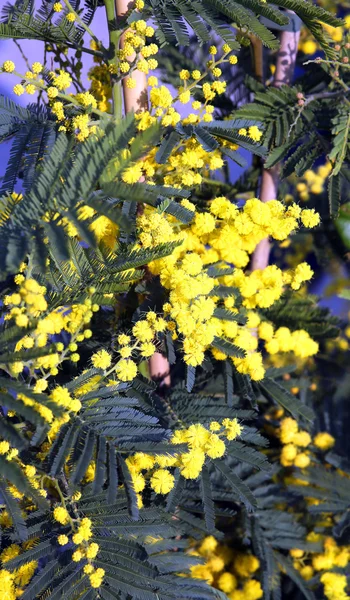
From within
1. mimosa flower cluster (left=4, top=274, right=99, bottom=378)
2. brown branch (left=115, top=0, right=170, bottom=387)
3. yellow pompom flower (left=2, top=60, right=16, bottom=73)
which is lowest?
mimosa flower cluster (left=4, top=274, right=99, bottom=378)

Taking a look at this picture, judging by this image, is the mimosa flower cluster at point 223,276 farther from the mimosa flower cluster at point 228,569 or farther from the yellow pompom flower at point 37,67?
the mimosa flower cluster at point 228,569

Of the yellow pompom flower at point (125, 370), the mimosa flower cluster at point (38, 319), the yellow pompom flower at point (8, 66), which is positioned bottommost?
the yellow pompom flower at point (125, 370)

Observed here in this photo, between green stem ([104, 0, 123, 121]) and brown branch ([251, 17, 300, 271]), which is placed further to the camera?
brown branch ([251, 17, 300, 271])

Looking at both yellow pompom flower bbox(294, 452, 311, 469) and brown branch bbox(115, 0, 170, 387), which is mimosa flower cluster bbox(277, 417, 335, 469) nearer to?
yellow pompom flower bbox(294, 452, 311, 469)

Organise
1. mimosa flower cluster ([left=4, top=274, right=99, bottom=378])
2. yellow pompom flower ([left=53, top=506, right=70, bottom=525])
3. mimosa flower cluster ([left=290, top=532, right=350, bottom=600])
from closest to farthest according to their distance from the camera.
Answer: mimosa flower cluster ([left=4, top=274, right=99, bottom=378]), yellow pompom flower ([left=53, top=506, right=70, bottom=525]), mimosa flower cluster ([left=290, top=532, right=350, bottom=600])

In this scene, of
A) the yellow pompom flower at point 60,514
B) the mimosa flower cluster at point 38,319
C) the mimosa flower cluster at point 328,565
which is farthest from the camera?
the mimosa flower cluster at point 328,565

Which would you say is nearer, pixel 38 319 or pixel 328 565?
pixel 38 319

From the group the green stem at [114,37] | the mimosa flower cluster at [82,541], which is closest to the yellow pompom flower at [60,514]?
the mimosa flower cluster at [82,541]

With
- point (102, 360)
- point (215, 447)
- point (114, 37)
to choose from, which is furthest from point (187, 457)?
point (114, 37)

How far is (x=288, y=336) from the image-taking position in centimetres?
81

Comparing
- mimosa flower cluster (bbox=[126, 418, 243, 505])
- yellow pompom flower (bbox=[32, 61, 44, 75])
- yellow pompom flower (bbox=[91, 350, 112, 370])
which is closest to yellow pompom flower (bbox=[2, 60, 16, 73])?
yellow pompom flower (bbox=[32, 61, 44, 75])

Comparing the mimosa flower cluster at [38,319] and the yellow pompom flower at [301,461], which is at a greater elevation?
the mimosa flower cluster at [38,319]

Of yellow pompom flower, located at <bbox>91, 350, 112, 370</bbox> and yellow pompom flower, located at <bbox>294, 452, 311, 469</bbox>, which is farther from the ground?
yellow pompom flower, located at <bbox>91, 350, 112, 370</bbox>

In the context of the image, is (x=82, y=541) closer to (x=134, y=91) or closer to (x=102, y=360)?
(x=102, y=360)
